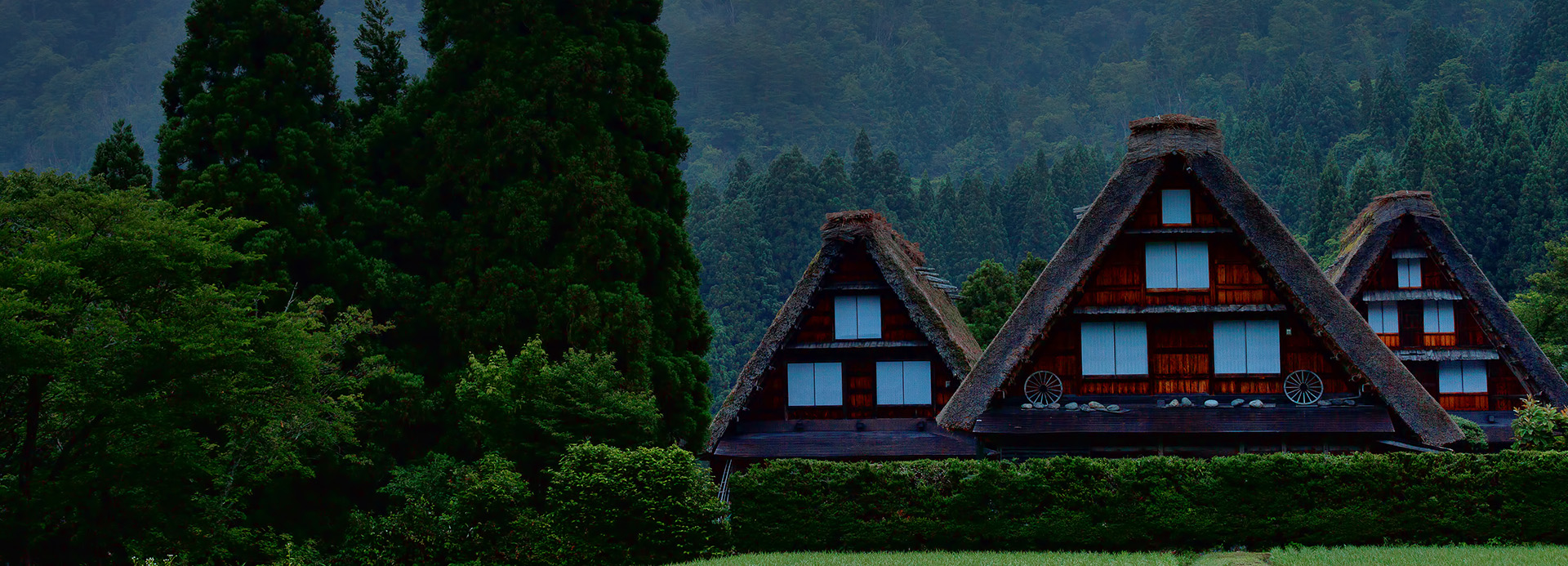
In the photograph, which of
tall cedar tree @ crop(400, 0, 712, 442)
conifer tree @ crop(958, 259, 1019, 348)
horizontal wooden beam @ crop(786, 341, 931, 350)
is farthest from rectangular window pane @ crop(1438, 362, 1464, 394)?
tall cedar tree @ crop(400, 0, 712, 442)

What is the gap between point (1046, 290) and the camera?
25.8 meters

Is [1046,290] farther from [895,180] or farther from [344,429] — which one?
[895,180]

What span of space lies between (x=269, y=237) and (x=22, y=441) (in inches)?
228

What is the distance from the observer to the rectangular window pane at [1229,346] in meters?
26.0

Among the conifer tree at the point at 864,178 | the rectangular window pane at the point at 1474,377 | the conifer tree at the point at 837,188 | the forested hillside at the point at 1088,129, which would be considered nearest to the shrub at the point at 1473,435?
the rectangular window pane at the point at 1474,377

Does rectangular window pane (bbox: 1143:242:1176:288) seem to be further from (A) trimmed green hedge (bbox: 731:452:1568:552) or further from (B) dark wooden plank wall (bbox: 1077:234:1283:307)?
(A) trimmed green hedge (bbox: 731:452:1568:552)

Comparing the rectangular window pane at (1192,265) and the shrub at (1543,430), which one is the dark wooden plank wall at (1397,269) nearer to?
the rectangular window pane at (1192,265)

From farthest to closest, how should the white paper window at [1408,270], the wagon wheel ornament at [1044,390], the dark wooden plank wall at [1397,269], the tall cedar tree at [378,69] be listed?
1. the white paper window at [1408,270]
2. the dark wooden plank wall at [1397,269]
3. the tall cedar tree at [378,69]
4. the wagon wheel ornament at [1044,390]

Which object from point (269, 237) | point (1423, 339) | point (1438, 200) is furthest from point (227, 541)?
point (1438, 200)

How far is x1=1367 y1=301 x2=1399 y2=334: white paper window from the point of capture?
1443 inches

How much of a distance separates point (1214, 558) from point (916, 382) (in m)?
12.5

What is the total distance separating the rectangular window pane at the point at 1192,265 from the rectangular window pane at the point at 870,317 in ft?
25.2

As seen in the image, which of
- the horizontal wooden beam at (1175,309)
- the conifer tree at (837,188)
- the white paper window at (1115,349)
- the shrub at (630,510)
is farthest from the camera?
the conifer tree at (837,188)

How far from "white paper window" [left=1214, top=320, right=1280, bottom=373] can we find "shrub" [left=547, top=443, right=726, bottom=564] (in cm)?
1062
